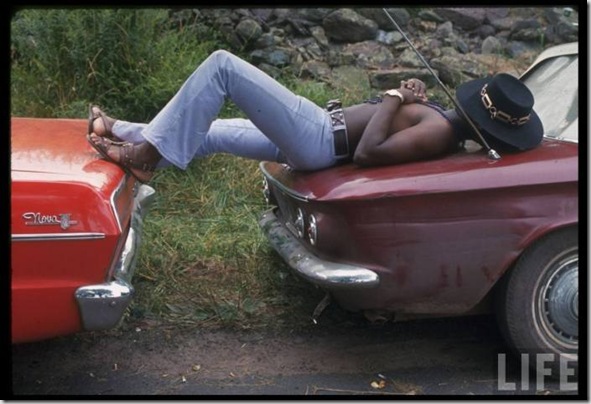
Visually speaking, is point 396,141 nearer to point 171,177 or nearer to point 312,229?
point 312,229

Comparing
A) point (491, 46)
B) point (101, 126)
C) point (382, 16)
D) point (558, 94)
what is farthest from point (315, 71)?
point (101, 126)

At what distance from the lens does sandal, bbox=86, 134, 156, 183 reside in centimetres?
354

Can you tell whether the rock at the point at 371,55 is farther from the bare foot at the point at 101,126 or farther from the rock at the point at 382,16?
the bare foot at the point at 101,126

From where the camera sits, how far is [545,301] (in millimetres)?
3303

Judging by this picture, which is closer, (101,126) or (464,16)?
(101,126)

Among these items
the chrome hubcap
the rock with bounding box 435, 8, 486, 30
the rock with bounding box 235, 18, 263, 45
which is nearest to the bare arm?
the chrome hubcap

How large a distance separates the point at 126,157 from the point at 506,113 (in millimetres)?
1749

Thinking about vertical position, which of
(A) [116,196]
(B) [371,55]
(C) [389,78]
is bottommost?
(C) [389,78]

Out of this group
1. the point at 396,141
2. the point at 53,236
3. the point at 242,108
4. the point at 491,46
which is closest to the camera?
the point at 53,236

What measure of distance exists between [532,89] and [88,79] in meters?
3.54

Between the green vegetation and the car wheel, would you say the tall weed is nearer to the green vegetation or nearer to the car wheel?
the green vegetation

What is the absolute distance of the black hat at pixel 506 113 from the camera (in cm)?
344

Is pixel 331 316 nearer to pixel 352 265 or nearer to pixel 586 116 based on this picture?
pixel 352 265

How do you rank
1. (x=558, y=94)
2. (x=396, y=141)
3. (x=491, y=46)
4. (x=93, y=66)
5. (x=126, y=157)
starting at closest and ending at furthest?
(x=396, y=141), (x=126, y=157), (x=558, y=94), (x=93, y=66), (x=491, y=46)
